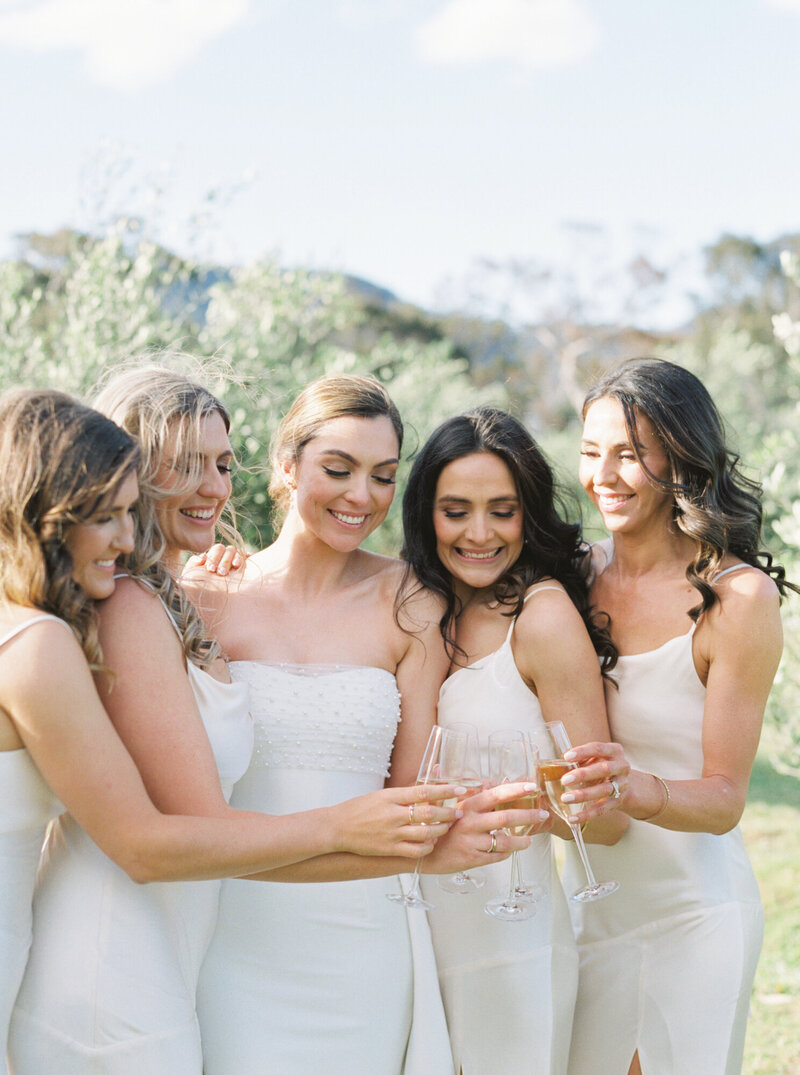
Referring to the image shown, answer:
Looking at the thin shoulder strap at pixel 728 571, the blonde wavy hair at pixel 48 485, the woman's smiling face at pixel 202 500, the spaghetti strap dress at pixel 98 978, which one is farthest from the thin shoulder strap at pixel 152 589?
the thin shoulder strap at pixel 728 571

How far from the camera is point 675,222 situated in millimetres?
53281

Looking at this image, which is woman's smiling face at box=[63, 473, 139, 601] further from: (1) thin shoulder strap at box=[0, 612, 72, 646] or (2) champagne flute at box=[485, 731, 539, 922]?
(2) champagne flute at box=[485, 731, 539, 922]

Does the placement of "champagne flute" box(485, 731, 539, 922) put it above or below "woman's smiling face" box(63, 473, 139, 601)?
below

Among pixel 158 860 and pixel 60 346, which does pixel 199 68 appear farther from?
pixel 158 860

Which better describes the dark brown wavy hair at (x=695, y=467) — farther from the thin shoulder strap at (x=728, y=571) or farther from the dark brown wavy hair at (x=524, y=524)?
the dark brown wavy hair at (x=524, y=524)

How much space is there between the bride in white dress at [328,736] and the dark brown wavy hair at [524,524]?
13 centimetres

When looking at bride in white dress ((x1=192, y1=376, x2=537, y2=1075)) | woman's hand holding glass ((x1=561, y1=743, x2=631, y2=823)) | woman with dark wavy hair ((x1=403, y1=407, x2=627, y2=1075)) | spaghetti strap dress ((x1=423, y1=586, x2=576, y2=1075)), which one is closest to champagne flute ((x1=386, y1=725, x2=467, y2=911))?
bride in white dress ((x1=192, y1=376, x2=537, y2=1075))

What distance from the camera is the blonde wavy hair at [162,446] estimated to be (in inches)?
118

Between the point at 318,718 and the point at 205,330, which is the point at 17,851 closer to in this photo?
the point at 318,718

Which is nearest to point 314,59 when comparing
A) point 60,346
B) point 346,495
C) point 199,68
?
point 199,68

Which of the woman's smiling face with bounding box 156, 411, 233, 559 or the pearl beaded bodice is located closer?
the woman's smiling face with bounding box 156, 411, 233, 559

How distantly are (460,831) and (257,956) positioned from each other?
964 mm

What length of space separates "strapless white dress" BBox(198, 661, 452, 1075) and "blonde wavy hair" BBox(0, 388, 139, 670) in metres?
1.21

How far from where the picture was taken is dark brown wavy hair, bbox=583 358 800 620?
3783 millimetres
